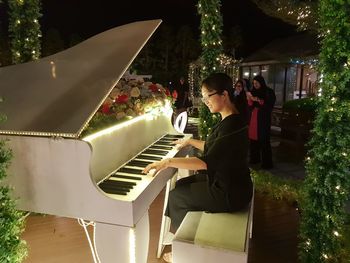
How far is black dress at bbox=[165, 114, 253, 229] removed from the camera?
7.53 ft

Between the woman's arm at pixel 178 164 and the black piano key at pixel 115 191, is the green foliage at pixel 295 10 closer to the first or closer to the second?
the woman's arm at pixel 178 164

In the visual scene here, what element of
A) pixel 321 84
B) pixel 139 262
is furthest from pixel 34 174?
pixel 321 84

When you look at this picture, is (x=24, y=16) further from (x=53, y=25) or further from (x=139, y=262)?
(x=53, y=25)

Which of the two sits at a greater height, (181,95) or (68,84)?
(68,84)

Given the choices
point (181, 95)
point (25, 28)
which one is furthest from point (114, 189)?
point (181, 95)

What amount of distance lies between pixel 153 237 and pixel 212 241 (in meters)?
1.50

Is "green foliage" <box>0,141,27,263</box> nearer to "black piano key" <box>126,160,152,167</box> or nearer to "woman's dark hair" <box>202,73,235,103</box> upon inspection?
"black piano key" <box>126,160,152,167</box>

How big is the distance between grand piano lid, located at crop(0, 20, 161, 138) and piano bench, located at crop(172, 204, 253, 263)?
97cm

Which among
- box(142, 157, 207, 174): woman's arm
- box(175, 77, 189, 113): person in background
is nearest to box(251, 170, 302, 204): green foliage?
box(142, 157, 207, 174): woman's arm

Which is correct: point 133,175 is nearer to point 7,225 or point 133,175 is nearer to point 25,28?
point 7,225

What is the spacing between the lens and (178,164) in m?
2.24

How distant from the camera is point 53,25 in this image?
823 inches

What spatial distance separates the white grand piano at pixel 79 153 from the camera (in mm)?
1857

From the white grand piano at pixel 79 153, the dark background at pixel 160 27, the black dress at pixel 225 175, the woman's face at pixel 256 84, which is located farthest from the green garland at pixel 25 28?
the dark background at pixel 160 27
